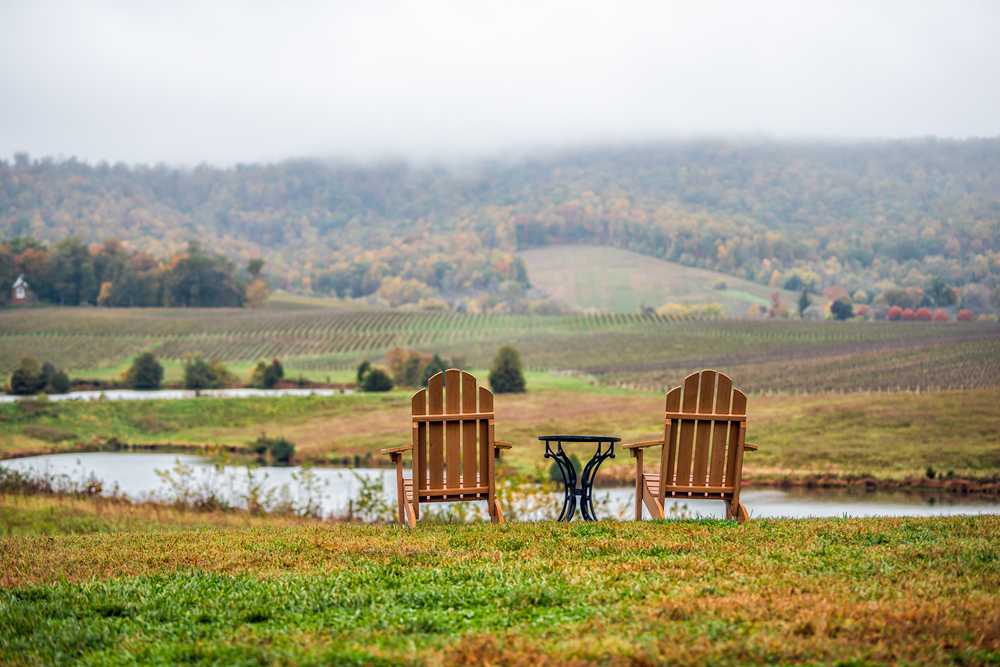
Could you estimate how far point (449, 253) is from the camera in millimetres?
130000

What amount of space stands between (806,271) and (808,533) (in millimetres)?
102303

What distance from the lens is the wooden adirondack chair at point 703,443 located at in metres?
5.33

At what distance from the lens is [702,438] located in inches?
212

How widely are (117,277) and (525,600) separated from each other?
67757 millimetres

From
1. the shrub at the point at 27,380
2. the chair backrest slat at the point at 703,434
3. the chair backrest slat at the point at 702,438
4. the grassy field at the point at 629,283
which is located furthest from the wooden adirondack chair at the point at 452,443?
the grassy field at the point at 629,283

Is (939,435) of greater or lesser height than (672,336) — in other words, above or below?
below

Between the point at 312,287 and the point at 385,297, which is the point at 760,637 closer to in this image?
the point at 385,297

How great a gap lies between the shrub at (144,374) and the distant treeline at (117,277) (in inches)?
1040

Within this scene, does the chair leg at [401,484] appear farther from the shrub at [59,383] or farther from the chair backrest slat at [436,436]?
the shrub at [59,383]

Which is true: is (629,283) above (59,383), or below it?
above

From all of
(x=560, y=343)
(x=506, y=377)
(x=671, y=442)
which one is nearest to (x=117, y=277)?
(x=560, y=343)

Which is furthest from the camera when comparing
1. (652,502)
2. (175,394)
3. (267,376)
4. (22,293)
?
(22,293)

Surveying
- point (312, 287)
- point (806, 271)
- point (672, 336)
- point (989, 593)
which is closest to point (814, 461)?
point (989, 593)

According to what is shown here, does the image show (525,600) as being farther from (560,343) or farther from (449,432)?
(560,343)
